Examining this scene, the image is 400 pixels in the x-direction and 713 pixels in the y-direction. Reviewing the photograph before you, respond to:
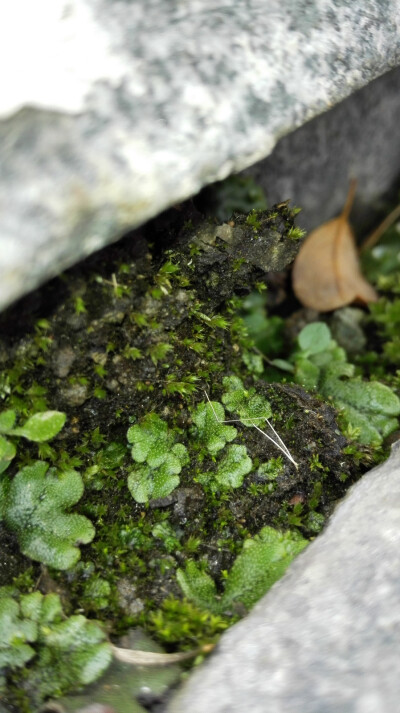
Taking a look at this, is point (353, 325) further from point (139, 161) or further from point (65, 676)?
point (65, 676)

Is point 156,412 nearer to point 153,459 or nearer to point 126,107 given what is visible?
point 153,459

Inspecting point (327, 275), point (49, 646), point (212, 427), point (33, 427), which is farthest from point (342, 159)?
point (49, 646)

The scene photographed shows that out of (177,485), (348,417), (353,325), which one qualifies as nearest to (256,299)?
(353,325)

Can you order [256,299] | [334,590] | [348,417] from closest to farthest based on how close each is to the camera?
[334,590], [348,417], [256,299]

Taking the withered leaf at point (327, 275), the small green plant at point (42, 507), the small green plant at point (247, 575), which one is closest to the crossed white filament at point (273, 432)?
the small green plant at point (247, 575)

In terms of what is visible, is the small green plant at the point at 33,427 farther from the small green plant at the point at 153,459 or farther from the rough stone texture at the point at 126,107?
the rough stone texture at the point at 126,107
